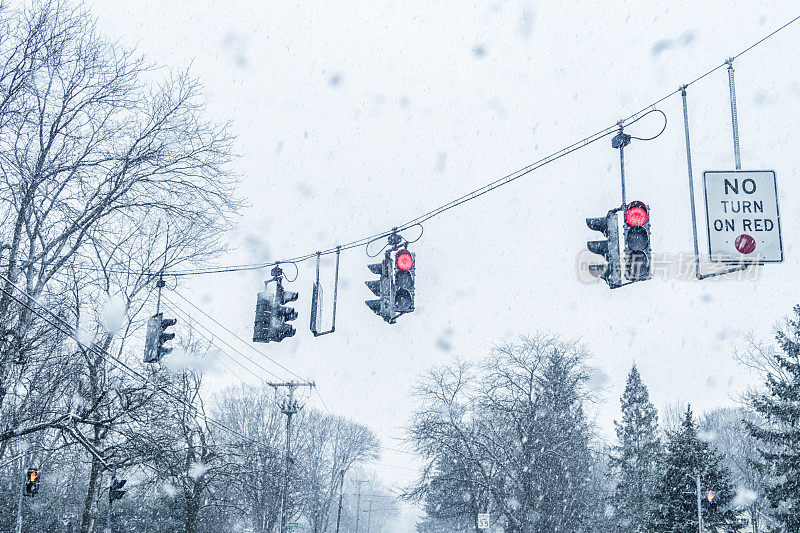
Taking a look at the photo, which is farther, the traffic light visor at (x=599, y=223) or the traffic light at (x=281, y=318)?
the traffic light at (x=281, y=318)

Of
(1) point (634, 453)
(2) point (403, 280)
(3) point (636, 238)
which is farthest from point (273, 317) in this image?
(1) point (634, 453)

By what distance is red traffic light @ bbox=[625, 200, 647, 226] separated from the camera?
8078 mm

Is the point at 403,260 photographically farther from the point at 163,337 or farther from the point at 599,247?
the point at 163,337

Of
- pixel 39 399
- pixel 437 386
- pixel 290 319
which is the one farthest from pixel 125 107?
pixel 437 386

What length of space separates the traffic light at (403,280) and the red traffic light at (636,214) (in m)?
3.32

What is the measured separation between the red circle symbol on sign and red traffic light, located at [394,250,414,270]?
13.9 ft

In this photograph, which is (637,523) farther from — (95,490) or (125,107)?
(125,107)

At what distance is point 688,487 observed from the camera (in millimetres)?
35031

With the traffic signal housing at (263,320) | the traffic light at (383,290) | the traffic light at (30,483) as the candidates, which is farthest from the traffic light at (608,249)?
the traffic light at (30,483)

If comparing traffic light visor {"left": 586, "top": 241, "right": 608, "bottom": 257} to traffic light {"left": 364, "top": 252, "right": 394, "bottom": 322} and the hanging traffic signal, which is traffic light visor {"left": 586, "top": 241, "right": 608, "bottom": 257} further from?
the hanging traffic signal

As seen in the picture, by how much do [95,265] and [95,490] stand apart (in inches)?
484

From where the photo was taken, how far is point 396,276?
10445 mm

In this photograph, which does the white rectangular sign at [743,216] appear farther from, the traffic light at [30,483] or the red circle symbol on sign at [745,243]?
the traffic light at [30,483]

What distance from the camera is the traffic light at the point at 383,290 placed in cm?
1034
